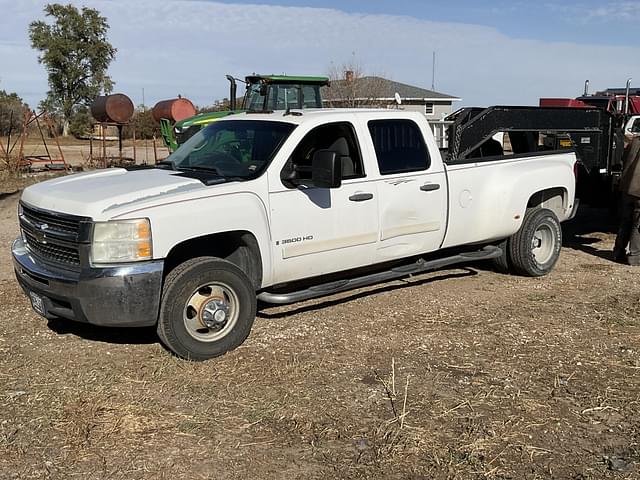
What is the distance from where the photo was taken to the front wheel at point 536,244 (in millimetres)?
7883

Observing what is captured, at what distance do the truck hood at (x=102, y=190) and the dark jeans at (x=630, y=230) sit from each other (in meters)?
5.89

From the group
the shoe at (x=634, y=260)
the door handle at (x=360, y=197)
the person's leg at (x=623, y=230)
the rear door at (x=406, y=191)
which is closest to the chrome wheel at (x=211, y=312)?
the door handle at (x=360, y=197)

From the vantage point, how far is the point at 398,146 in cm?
661

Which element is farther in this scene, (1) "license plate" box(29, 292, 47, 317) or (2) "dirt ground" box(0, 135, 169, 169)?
(2) "dirt ground" box(0, 135, 169, 169)

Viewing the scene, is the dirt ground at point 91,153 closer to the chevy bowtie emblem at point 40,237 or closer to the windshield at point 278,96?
the windshield at point 278,96

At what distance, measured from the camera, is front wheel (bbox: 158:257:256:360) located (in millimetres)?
5137

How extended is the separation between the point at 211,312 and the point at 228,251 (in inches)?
22.7

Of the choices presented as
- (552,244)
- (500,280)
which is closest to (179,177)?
(500,280)

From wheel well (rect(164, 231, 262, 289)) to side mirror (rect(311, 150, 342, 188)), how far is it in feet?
2.34

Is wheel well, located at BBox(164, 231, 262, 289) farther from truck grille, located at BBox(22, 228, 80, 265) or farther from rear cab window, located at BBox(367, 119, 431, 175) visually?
rear cab window, located at BBox(367, 119, 431, 175)

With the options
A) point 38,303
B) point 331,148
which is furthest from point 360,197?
point 38,303

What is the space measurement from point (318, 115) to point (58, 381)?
3.04 meters

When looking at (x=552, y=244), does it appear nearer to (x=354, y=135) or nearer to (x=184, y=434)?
(x=354, y=135)

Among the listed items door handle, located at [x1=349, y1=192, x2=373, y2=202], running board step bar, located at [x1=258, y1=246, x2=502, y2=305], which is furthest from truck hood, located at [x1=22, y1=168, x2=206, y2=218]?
door handle, located at [x1=349, y1=192, x2=373, y2=202]
